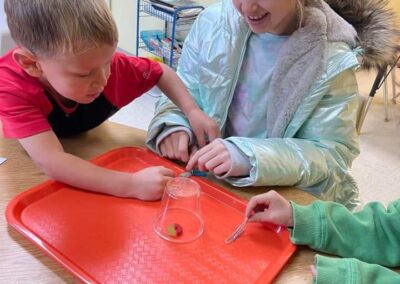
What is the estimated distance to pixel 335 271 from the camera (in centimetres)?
59

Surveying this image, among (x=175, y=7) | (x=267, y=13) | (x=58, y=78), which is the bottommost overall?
(x=175, y=7)

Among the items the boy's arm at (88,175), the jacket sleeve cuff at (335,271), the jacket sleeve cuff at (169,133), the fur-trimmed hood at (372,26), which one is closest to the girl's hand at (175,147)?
the jacket sleeve cuff at (169,133)

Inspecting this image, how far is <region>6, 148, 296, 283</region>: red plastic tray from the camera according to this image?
1.93ft

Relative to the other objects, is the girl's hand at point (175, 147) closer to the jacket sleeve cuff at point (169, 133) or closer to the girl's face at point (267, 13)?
the jacket sleeve cuff at point (169, 133)

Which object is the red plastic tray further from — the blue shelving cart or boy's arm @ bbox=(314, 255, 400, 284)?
the blue shelving cart

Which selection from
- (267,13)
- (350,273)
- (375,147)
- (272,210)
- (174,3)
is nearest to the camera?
(350,273)

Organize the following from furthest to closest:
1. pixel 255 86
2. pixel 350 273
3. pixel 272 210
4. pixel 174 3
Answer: pixel 174 3 → pixel 255 86 → pixel 272 210 → pixel 350 273

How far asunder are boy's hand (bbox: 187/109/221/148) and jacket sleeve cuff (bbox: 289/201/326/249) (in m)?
0.29

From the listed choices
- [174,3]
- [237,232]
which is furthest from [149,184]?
[174,3]

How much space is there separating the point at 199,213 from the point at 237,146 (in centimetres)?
16

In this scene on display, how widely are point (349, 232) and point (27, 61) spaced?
2.07 ft

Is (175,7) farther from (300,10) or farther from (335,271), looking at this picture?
(335,271)

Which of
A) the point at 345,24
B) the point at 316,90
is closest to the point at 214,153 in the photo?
the point at 316,90

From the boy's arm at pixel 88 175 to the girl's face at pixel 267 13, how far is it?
39 centimetres
